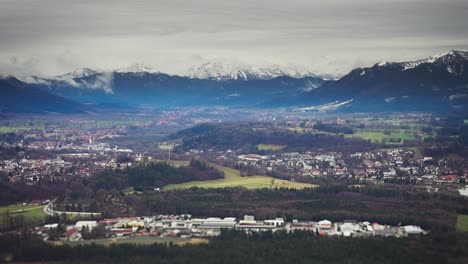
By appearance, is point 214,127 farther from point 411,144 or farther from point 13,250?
point 13,250

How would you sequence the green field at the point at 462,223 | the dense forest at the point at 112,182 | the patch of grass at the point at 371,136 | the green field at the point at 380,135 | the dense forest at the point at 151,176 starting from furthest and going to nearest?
the patch of grass at the point at 371,136 < the green field at the point at 380,135 < the dense forest at the point at 151,176 < the dense forest at the point at 112,182 < the green field at the point at 462,223

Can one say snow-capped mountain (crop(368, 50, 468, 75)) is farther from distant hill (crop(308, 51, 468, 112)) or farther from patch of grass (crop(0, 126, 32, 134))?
patch of grass (crop(0, 126, 32, 134))

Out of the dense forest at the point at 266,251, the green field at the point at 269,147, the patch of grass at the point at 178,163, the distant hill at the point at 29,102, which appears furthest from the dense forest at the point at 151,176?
the distant hill at the point at 29,102

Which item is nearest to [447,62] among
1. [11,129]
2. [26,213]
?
[11,129]

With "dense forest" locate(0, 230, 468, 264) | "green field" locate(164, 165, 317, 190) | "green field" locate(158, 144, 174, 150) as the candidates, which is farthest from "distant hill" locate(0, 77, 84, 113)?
"dense forest" locate(0, 230, 468, 264)

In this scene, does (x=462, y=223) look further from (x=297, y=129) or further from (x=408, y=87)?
(x=408, y=87)

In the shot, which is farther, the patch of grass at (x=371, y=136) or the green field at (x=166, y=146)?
the patch of grass at (x=371, y=136)

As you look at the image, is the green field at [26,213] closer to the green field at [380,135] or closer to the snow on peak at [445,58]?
the green field at [380,135]

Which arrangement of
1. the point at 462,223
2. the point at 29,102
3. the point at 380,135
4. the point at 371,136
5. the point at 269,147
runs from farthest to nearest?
1. the point at 29,102
2. the point at 380,135
3. the point at 371,136
4. the point at 269,147
5. the point at 462,223
